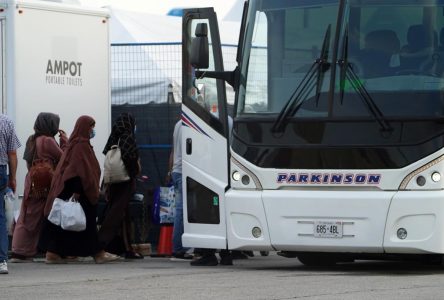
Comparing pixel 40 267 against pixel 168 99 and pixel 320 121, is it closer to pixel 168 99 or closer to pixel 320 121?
pixel 320 121

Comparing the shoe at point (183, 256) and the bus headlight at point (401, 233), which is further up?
the bus headlight at point (401, 233)

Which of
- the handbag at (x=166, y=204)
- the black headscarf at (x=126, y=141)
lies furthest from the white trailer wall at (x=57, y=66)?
the black headscarf at (x=126, y=141)

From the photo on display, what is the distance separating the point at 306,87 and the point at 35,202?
4006mm

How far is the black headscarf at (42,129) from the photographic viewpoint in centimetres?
1423

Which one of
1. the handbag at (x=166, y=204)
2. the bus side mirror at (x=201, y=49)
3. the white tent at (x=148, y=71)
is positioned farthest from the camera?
the white tent at (x=148, y=71)

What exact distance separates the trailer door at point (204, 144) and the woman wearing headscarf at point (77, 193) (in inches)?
55.5

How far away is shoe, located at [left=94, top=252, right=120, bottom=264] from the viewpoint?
45.5 feet

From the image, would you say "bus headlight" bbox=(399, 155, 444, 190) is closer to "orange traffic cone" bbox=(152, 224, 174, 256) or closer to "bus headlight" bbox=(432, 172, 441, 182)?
"bus headlight" bbox=(432, 172, 441, 182)

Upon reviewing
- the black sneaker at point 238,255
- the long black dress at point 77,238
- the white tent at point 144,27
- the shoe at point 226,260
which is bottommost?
the black sneaker at point 238,255

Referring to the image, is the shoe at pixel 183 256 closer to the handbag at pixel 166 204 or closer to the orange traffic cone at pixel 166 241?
the orange traffic cone at pixel 166 241

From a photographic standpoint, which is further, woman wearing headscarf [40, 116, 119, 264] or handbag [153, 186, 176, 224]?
handbag [153, 186, 176, 224]

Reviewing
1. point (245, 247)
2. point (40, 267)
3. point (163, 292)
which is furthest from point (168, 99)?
point (163, 292)

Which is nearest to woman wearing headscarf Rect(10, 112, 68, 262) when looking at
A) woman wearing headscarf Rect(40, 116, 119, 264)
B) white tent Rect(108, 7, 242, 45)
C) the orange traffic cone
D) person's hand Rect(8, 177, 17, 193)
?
woman wearing headscarf Rect(40, 116, 119, 264)

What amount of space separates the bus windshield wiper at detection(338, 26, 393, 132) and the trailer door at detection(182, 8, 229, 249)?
130cm
